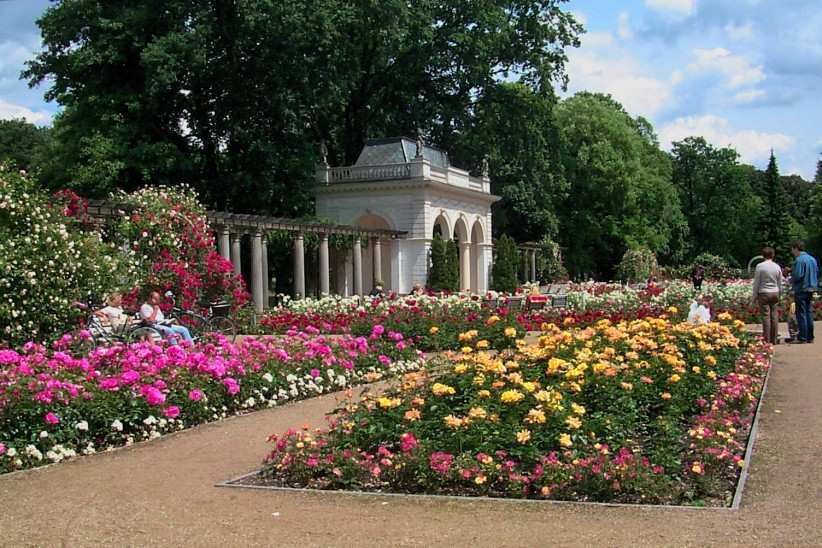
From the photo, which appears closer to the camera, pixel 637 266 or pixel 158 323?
pixel 158 323

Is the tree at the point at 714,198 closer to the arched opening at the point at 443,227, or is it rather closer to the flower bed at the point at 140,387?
the arched opening at the point at 443,227

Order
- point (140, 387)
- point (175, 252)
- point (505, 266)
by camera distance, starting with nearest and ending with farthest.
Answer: point (140, 387)
point (175, 252)
point (505, 266)

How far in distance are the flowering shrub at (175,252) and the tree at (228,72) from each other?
10460 mm

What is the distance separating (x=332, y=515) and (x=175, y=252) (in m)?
14.6

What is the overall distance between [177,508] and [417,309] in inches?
474

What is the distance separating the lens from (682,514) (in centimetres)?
539

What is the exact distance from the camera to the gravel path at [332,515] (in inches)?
198

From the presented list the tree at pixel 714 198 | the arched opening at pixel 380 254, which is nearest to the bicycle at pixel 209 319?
the arched opening at pixel 380 254

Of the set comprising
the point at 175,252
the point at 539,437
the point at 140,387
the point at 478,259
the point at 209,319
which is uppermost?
the point at 478,259

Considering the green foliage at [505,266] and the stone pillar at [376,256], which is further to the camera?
the green foliage at [505,266]

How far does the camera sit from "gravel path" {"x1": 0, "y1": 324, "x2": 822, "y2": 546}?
5.03 m

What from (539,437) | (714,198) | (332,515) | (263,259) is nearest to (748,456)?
(539,437)

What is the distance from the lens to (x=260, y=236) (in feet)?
89.6

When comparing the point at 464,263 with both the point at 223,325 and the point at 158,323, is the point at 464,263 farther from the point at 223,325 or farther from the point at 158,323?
the point at 158,323
